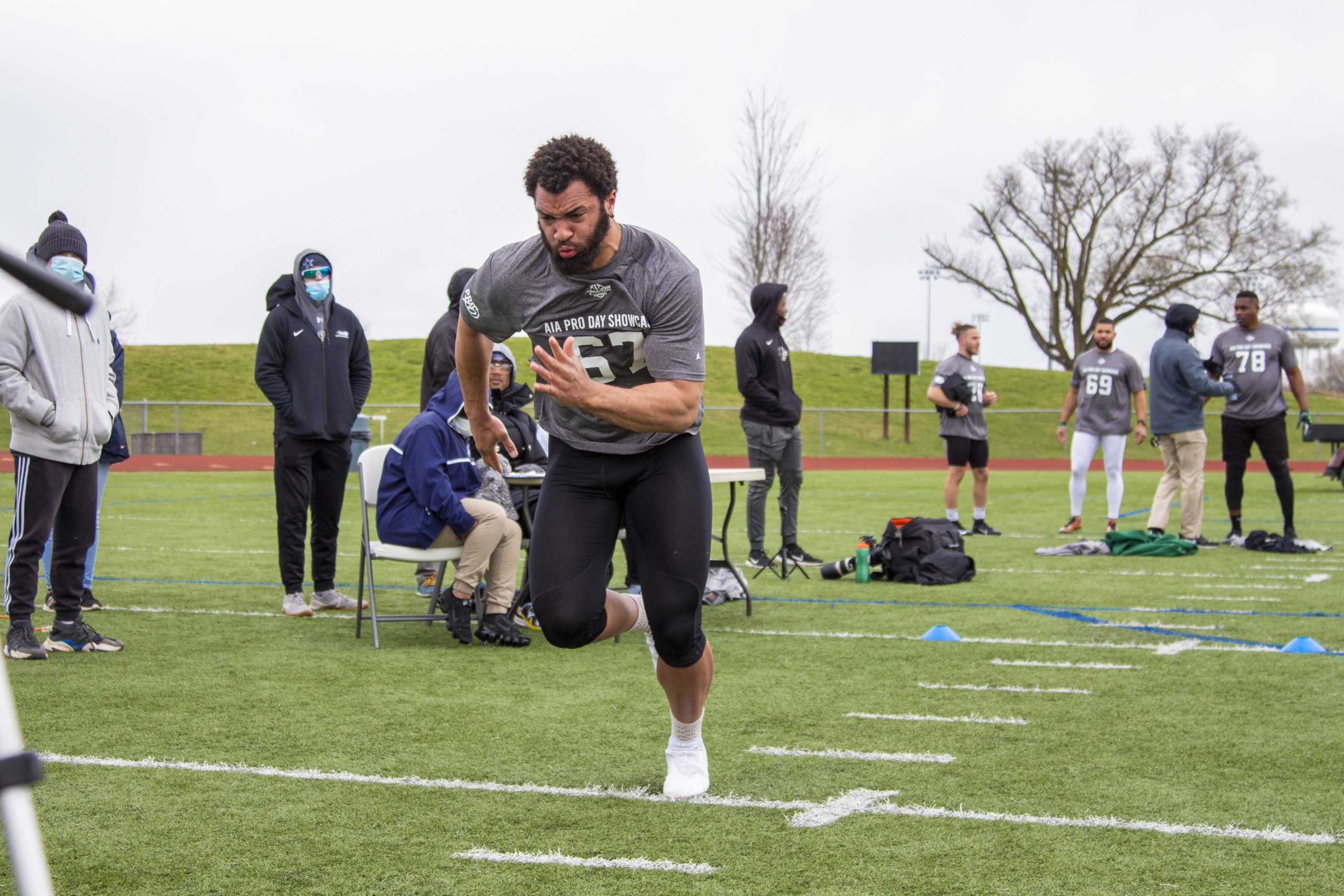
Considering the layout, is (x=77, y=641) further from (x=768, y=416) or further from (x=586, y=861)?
(x=768, y=416)

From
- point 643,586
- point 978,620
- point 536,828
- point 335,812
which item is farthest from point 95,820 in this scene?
point 978,620

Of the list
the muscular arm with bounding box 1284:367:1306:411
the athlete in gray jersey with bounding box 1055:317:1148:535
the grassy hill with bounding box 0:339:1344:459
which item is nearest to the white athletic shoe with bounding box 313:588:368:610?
the athlete in gray jersey with bounding box 1055:317:1148:535

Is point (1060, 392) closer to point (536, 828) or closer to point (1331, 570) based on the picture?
point (1331, 570)

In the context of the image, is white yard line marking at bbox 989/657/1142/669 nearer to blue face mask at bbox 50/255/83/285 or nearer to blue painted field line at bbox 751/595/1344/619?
blue painted field line at bbox 751/595/1344/619

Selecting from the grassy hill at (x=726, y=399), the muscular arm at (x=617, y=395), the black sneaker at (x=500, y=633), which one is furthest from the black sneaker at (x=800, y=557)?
the grassy hill at (x=726, y=399)

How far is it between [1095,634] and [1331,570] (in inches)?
157

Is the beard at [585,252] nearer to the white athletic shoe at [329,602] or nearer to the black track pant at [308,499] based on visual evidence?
the black track pant at [308,499]

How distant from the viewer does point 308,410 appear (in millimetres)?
7922

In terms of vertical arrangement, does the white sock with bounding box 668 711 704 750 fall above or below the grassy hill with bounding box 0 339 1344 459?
below

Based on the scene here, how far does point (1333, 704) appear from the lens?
17.7ft

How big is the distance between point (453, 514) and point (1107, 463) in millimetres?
7433

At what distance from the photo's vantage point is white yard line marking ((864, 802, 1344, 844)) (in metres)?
3.64

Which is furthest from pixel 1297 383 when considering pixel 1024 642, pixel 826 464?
pixel 826 464

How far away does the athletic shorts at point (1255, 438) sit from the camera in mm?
11586
